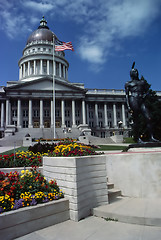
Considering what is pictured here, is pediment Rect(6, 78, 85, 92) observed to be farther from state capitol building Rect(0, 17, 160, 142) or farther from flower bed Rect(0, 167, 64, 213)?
flower bed Rect(0, 167, 64, 213)

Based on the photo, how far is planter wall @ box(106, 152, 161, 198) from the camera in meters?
6.74

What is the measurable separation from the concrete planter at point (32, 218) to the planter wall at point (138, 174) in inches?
105

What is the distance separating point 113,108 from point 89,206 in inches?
2690

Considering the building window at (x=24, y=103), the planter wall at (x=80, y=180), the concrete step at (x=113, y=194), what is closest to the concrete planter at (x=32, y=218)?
the planter wall at (x=80, y=180)

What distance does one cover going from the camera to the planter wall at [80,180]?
5.70 m

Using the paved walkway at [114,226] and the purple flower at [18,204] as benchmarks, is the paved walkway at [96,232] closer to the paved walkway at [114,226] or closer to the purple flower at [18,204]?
the paved walkway at [114,226]

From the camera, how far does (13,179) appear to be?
608cm

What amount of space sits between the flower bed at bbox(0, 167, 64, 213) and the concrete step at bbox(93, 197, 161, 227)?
1470 mm

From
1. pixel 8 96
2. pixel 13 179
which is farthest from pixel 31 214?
pixel 8 96

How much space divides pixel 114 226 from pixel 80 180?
5.06 feet

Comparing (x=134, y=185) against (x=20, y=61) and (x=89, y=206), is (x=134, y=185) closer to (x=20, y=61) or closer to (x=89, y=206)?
(x=89, y=206)

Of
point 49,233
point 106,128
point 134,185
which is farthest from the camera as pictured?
point 106,128

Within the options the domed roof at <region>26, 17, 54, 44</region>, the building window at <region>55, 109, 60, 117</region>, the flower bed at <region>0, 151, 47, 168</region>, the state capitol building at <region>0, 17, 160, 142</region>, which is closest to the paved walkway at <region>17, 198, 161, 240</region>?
the flower bed at <region>0, 151, 47, 168</region>

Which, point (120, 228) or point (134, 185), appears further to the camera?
point (134, 185)
